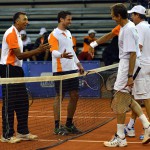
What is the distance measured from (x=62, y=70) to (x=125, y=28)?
2048 mm

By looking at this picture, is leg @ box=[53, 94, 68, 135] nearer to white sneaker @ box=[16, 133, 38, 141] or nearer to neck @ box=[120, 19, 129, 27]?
white sneaker @ box=[16, 133, 38, 141]

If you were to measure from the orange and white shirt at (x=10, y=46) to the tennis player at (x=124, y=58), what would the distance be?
1.63 meters

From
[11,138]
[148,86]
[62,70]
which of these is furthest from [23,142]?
[148,86]

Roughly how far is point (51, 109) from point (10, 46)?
4.61 meters

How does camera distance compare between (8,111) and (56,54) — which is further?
(56,54)

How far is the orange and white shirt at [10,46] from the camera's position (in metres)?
8.61

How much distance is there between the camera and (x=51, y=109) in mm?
13016

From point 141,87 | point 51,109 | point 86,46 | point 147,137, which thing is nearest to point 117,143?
point 147,137

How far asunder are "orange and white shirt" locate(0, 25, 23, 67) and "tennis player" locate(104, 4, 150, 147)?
5.34 ft

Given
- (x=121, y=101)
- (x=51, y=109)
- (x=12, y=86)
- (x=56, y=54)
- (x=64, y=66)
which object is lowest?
(x=51, y=109)

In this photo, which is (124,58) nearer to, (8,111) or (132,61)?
(132,61)

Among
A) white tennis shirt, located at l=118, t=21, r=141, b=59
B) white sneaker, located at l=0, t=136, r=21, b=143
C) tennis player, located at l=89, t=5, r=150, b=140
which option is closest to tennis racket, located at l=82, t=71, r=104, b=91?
tennis player, located at l=89, t=5, r=150, b=140

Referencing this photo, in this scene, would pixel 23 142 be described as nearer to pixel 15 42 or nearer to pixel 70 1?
pixel 15 42

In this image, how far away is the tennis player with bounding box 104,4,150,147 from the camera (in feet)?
26.1
